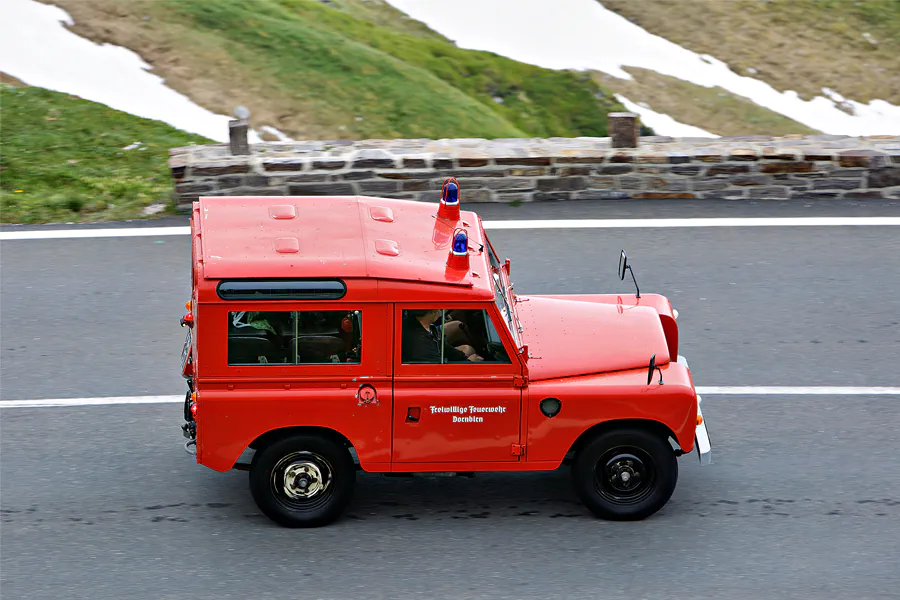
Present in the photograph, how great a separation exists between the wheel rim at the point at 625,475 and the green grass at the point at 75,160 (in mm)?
7357

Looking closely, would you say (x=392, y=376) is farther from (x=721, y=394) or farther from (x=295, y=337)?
(x=721, y=394)

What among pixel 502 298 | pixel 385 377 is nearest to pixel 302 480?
pixel 385 377

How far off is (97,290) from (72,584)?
14.7ft

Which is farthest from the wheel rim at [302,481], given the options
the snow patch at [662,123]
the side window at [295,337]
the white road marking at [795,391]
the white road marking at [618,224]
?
the snow patch at [662,123]

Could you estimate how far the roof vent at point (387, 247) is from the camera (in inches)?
254

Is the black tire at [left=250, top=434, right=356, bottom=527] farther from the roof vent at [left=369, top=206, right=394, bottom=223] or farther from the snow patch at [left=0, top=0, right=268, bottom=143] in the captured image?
the snow patch at [left=0, top=0, right=268, bottom=143]

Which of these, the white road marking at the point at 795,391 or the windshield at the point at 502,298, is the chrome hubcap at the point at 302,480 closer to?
the windshield at the point at 502,298

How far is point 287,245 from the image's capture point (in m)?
6.42

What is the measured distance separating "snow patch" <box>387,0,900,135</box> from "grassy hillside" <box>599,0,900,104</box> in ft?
2.51

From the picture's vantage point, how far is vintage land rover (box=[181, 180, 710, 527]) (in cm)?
624

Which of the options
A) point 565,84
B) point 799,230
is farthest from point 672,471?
point 565,84

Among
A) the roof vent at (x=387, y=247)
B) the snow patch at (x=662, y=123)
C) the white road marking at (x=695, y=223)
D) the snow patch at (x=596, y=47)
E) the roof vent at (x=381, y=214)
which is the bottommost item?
the white road marking at (x=695, y=223)

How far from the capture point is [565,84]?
116 feet

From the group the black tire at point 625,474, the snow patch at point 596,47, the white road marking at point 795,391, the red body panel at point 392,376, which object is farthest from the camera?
the snow patch at point 596,47
